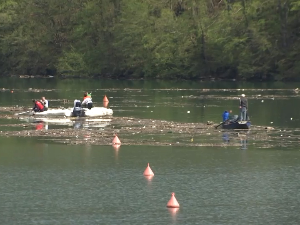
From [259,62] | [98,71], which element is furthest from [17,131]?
[98,71]

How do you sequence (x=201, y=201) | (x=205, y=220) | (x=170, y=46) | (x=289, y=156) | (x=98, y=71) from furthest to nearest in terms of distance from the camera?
(x=98, y=71) < (x=170, y=46) < (x=289, y=156) < (x=201, y=201) < (x=205, y=220)

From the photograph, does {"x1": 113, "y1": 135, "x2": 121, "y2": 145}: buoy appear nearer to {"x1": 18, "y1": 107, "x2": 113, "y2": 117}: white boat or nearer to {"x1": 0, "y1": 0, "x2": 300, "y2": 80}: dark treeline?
{"x1": 18, "y1": 107, "x2": 113, "y2": 117}: white boat

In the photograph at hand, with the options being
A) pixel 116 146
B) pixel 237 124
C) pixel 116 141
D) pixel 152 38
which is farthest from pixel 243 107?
pixel 152 38

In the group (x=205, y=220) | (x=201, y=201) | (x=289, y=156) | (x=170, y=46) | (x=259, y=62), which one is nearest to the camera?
(x=205, y=220)

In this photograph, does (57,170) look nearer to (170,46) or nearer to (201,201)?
(201,201)

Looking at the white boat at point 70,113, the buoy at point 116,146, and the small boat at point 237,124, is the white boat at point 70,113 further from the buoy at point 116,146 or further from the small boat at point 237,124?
the buoy at point 116,146

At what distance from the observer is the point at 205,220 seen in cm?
2656

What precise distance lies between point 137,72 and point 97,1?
14.3 meters

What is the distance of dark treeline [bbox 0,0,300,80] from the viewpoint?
343 ft

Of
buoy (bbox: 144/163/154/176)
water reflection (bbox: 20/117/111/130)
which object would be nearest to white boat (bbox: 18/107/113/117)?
water reflection (bbox: 20/117/111/130)

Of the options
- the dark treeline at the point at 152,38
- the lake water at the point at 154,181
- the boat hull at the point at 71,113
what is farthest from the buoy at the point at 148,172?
the dark treeline at the point at 152,38

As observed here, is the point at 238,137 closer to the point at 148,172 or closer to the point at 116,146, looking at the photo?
the point at 116,146

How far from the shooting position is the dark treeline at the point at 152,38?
343 feet

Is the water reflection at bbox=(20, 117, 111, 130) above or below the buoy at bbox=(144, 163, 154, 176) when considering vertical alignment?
above
